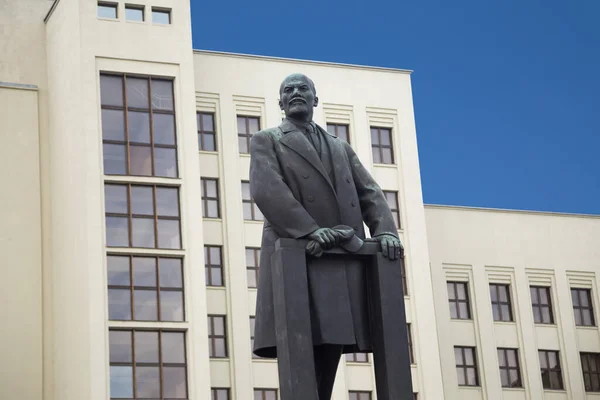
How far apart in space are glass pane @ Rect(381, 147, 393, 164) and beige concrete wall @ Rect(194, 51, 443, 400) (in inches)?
11.8

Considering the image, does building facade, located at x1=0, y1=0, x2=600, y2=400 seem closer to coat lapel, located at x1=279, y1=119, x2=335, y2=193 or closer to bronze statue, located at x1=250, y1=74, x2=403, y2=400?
bronze statue, located at x1=250, y1=74, x2=403, y2=400

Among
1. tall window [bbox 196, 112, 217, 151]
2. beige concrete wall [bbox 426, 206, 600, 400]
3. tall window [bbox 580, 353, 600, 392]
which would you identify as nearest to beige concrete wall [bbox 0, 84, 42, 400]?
tall window [bbox 196, 112, 217, 151]

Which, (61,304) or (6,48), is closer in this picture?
(61,304)

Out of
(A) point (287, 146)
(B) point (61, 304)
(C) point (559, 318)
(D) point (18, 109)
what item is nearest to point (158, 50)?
(D) point (18, 109)

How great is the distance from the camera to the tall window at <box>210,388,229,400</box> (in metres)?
45.3

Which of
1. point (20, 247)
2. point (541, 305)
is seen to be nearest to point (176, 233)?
point (20, 247)

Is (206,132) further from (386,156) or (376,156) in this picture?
(386,156)

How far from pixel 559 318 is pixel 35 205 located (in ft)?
74.8

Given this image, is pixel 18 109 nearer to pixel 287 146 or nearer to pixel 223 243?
pixel 223 243

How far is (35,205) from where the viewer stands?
45906 mm

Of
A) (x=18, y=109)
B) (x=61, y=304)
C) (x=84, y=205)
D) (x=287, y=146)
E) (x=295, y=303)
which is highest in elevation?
(x=18, y=109)

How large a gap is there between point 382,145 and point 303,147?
127 feet

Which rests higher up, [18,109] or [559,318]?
Answer: [18,109]

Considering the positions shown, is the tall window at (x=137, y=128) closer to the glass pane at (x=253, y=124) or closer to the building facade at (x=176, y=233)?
the building facade at (x=176, y=233)
